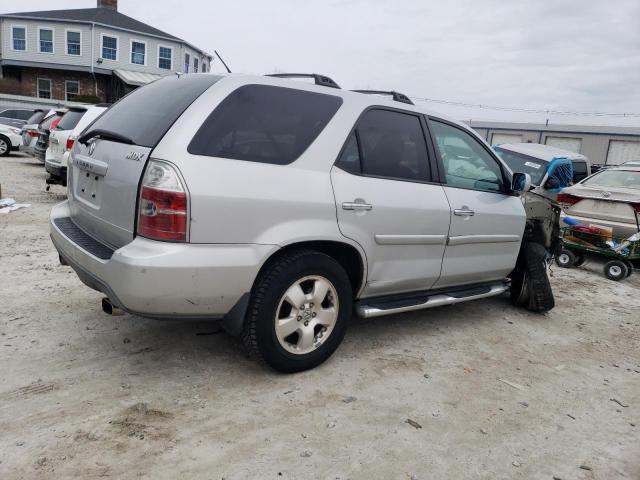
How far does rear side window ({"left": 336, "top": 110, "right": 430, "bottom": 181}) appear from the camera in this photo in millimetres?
3484

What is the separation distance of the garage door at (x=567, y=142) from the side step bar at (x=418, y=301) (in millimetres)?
30221

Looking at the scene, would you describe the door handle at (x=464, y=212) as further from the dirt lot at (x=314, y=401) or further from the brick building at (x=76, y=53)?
the brick building at (x=76, y=53)

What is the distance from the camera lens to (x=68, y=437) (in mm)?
2551

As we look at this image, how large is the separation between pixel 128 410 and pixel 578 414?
2.71m

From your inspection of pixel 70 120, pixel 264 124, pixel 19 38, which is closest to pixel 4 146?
pixel 70 120

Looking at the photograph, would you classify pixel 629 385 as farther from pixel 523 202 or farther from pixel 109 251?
pixel 109 251

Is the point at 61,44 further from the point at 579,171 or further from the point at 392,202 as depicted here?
the point at 392,202

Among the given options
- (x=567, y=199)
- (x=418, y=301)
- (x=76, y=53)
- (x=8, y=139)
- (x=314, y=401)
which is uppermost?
(x=76, y=53)

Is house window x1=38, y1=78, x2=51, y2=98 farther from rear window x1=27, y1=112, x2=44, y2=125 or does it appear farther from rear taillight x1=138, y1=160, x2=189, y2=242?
rear taillight x1=138, y1=160, x2=189, y2=242

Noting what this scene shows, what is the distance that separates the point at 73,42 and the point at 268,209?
34424 mm

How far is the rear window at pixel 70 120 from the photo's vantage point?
9.41m

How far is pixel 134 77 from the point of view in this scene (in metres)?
31.1

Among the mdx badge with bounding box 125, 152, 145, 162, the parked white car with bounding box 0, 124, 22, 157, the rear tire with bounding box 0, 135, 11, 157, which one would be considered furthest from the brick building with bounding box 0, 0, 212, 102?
the mdx badge with bounding box 125, 152, 145, 162

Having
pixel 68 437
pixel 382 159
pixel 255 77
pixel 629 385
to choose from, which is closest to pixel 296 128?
pixel 255 77
